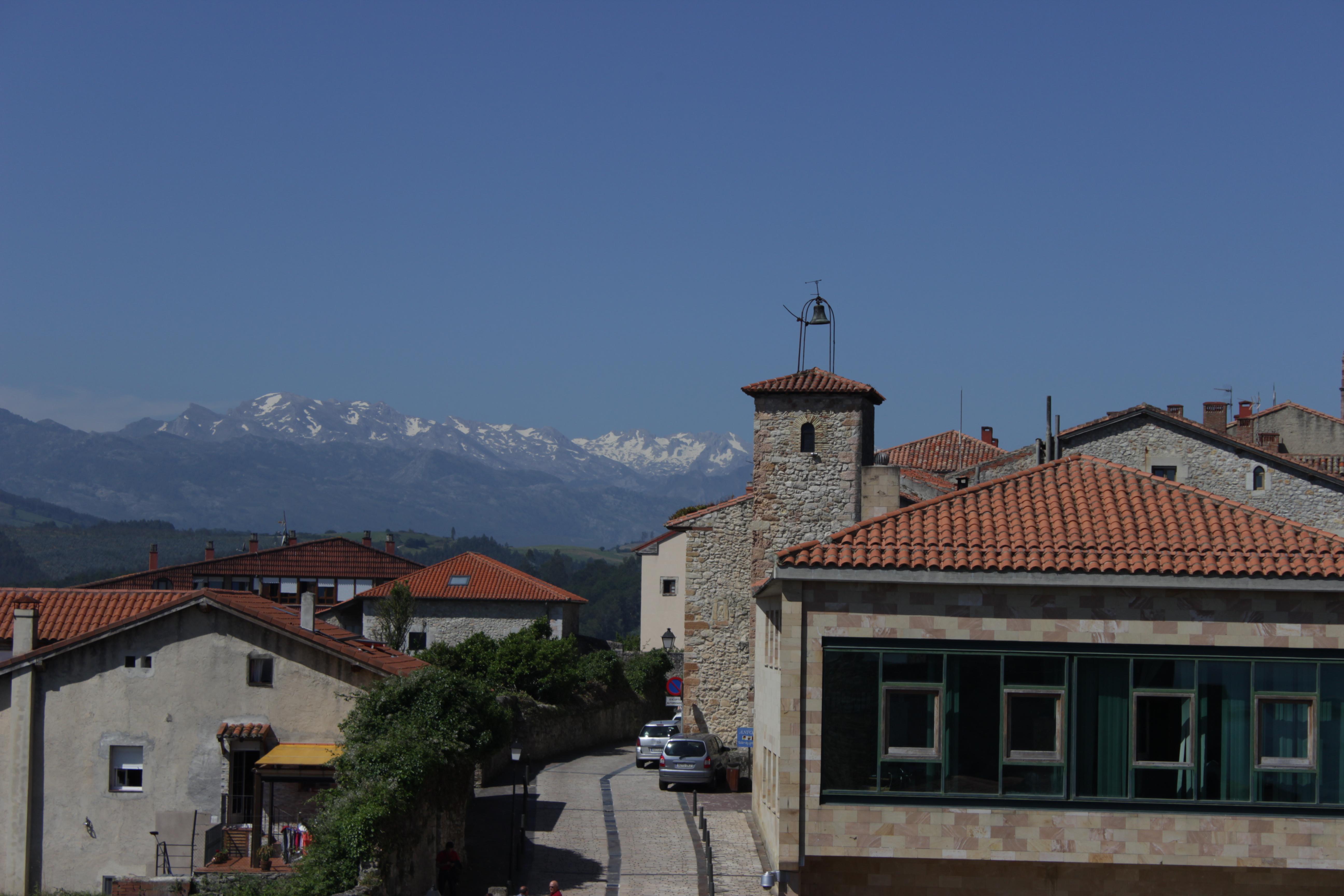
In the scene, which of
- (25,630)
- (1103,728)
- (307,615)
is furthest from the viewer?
(307,615)

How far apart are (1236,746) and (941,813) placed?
14.3 ft

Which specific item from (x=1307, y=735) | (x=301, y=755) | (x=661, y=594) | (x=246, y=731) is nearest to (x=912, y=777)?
(x=1307, y=735)

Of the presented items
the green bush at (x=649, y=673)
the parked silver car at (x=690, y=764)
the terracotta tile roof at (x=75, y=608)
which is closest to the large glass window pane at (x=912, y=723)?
the parked silver car at (x=690, y=764)

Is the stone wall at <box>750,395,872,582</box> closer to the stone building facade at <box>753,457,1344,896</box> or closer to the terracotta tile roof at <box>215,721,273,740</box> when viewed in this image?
the terracotta tile roof at <box>215,721,273,740</box>

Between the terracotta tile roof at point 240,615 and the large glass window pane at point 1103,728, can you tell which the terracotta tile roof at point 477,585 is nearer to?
the terracotta tile roof at point 240,615

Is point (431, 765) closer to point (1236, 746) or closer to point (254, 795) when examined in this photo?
point (254, 795)

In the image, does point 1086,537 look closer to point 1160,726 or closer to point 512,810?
point 1160,726

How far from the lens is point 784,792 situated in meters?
19.2

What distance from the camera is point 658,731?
4059 centimetres

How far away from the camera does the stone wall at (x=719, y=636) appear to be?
41000 mm

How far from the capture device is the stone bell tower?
34062 mm

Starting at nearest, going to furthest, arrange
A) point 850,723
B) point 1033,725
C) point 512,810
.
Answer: point 1033,725 → point 850,723 → point 512,810

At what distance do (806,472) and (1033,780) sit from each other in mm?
15980

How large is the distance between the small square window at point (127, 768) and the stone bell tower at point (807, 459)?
50.1ft
